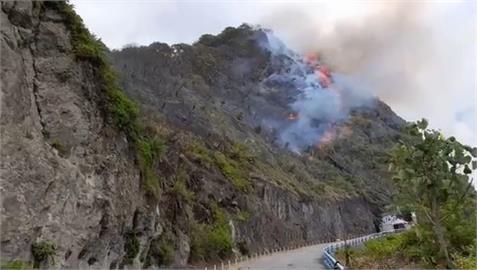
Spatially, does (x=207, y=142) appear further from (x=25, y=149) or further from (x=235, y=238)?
(x=25, y=149)

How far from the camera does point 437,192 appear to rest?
750 inches

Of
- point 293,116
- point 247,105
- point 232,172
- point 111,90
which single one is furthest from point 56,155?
point 293,116

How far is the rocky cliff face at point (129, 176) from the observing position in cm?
1820

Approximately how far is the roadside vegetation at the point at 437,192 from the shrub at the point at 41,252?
1286 cm

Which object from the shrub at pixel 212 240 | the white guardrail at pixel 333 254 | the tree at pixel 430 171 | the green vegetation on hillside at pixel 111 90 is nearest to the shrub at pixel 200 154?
the shrub at pixel 212 240

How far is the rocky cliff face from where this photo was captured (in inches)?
717

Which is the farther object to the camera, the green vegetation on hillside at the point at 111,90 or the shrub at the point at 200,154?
the shrub at the point at 200,154

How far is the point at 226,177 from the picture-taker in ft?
177

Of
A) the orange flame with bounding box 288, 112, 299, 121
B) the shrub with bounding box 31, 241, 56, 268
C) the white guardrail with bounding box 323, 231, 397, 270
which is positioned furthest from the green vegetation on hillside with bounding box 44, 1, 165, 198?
the orange flame with bounding box 288, 112, 299, 121

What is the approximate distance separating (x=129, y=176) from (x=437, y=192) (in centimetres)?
1476

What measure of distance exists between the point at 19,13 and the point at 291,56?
147251mm

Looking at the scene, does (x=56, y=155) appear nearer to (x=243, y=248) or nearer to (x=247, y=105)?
(x=243, y=248)

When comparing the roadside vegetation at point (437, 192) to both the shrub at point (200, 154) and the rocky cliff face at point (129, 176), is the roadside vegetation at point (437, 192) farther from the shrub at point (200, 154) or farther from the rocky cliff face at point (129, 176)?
the shrub at point (200, 154)

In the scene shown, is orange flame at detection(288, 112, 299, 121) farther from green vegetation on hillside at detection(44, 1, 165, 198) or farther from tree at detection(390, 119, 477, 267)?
tree at detection(390, 119, 477, 267)
